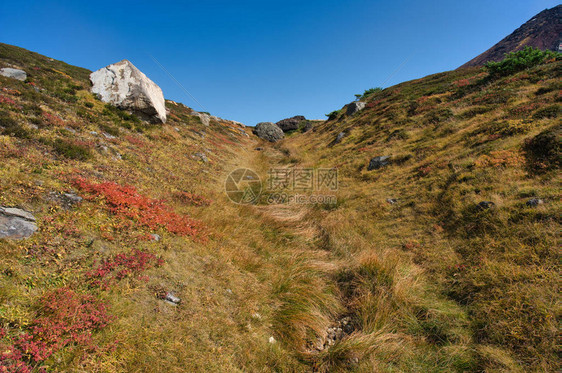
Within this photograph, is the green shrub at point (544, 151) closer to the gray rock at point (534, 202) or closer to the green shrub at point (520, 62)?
the gray rock at point (534, 202)

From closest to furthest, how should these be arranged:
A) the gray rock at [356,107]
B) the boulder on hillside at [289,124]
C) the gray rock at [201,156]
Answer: the gray rock at [201,156] < the gray rock at [356,107] < the boulder on hillside at [289,124]

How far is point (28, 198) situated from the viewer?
521 centimetres

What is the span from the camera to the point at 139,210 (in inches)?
266

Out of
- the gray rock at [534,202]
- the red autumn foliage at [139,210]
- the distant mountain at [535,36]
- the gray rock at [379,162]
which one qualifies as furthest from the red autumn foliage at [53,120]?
the distant mountain at [535,36]

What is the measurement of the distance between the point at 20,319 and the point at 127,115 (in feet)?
57.6

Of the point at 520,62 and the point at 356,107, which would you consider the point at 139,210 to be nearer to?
the point at 520,62

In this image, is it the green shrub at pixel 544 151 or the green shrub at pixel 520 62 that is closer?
the green shrub at pixel 544 151

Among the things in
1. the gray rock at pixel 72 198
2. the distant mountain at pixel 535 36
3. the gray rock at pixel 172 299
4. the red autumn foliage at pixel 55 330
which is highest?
the distant mountain at pixel 535 36

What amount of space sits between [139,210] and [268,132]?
143 feet

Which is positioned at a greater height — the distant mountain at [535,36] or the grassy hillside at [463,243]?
the distant mountain at [535,36]

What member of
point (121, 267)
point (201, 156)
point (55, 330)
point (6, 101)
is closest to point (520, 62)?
point (201, 156)

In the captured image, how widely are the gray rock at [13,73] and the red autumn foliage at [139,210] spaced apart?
46.5ft

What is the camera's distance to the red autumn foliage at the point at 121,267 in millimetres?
4180

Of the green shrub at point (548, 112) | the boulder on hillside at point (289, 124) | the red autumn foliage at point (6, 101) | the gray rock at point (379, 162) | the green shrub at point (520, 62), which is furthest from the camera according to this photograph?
the boulder on hillside at point (289, 124)
